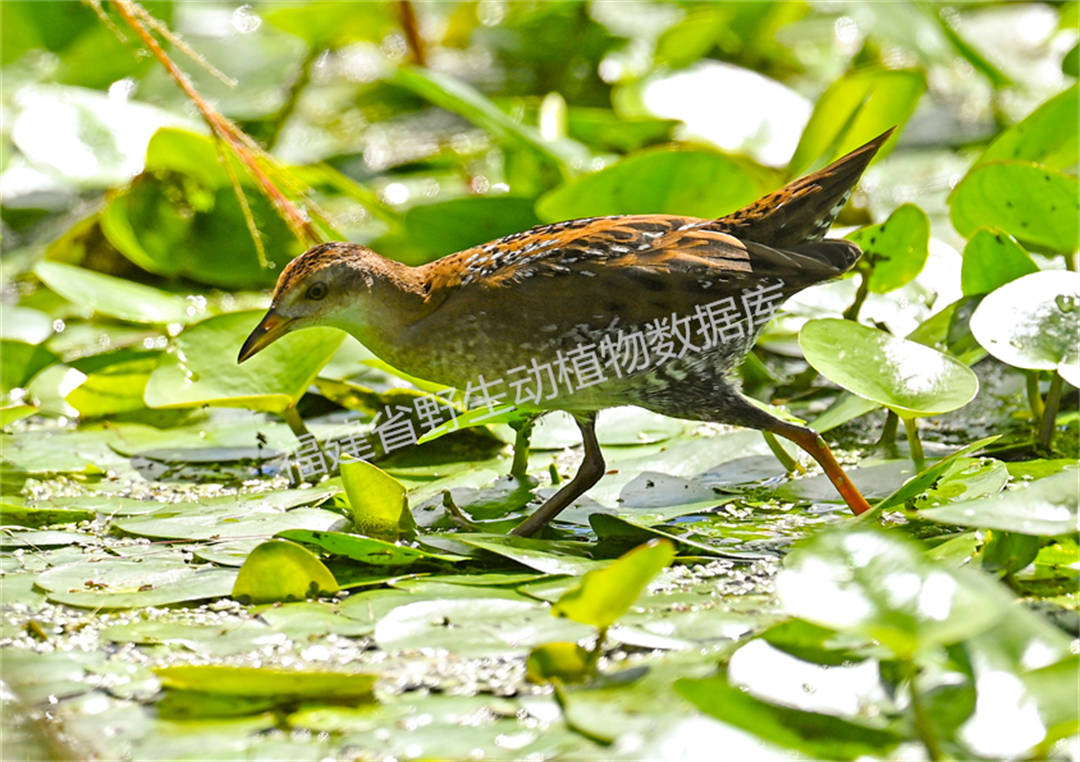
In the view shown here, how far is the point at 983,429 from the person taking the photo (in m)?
4.54

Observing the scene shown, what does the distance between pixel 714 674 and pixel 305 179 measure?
3737 millimetres

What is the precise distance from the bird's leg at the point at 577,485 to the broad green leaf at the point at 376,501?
32 cm

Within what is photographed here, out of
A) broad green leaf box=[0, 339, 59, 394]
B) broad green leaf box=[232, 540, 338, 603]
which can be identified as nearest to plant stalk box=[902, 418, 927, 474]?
broad green leaf box=[232, 540, 338, 603]

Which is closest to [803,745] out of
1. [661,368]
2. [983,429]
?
[661,368]

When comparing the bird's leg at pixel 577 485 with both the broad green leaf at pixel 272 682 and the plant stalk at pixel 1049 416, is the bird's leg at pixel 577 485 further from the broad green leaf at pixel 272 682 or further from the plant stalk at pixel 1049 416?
the plant stalk at pixel 1049 416

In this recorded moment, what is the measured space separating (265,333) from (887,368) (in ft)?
5.81

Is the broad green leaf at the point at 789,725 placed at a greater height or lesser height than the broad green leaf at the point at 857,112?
lesser

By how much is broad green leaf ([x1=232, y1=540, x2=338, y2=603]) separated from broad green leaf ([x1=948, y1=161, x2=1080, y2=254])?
2.49m

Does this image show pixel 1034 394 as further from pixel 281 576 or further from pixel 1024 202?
pixel 281 576

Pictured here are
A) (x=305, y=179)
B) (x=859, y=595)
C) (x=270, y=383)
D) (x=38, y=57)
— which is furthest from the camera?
(x=38, y=57)

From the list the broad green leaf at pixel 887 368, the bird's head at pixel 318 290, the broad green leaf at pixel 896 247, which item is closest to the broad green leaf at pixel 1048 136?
the broad green leaf at pixel 896 247

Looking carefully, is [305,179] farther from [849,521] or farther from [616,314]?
[849,521]

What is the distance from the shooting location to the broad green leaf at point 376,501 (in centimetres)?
363

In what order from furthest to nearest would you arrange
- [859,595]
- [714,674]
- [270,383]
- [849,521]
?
1. [270,383]
2. [849,521]
3. [714,674]
4. [859,595]
